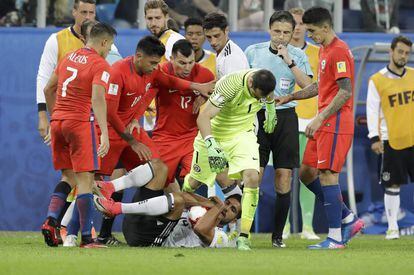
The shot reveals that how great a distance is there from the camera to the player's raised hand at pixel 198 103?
1373cm

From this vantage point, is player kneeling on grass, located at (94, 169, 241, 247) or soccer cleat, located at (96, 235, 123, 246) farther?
soccer cleat, located at (96, 235, 123, 246)

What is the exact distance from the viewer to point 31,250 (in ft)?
40.4

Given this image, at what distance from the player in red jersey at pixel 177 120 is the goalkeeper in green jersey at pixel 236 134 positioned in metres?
0.41

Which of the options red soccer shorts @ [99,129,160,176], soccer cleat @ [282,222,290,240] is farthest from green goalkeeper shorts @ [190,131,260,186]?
soccer cleat @ [282,222,290,240]

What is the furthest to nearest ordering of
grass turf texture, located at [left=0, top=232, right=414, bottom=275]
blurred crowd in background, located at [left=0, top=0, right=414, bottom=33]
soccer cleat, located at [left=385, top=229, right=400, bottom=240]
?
1. blurred crowd in background, located at [left=0, top=0, right=414, bottom=33]
2. soccer cleat, located at [left=385, top=229, right=400, bottom=240]
3. grass turf texture, located at [left=0, top=232, right=414, bottom=275]

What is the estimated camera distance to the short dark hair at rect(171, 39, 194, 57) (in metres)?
13.3

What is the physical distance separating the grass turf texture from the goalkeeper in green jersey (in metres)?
0.63

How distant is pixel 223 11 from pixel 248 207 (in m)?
5.70

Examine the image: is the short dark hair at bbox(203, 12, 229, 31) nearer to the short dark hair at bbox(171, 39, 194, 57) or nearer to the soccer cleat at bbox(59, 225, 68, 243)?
the short dark hair at bbox(171, 39, 194, 57)

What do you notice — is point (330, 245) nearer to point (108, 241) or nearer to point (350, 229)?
point (350, 229)

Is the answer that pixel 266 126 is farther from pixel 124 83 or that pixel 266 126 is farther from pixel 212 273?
pixel 212 273

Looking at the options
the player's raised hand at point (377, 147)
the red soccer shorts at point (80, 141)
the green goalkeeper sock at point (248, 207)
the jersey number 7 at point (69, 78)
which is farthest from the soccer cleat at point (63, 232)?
the player's raised hand at point (377, 147)

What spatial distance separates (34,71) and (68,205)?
396 centimetres

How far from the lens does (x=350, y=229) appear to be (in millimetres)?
13719
